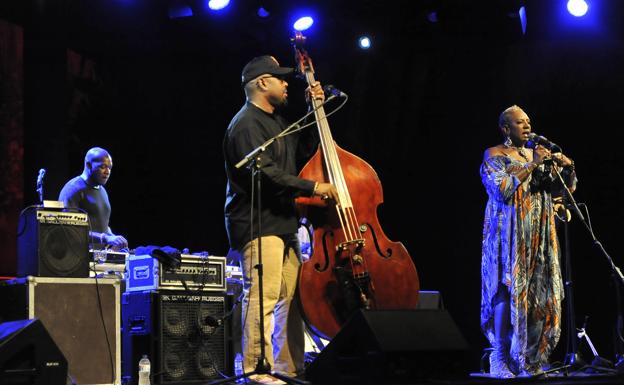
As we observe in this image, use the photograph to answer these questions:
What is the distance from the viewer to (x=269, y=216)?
4.62 m

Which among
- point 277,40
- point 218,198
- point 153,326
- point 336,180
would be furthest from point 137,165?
point 336,180

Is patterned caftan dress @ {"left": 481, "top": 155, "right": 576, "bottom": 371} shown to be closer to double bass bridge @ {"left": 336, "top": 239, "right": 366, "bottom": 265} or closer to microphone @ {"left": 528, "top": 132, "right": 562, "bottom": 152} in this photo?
microphone @ {"left": 528, "top": 132, "right": 562, "bottom": 152}

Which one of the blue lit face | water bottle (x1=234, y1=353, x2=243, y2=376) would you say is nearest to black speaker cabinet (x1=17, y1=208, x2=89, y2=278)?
water bottle (x1=234, y1=353, x2=243, y2=376)

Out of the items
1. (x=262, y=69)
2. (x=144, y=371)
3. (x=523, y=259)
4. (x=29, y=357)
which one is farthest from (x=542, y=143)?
(x=29, y=357)

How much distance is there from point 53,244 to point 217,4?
303 centimetres

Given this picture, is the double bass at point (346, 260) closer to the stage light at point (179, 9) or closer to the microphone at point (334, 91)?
the microphone at point (334, 91)

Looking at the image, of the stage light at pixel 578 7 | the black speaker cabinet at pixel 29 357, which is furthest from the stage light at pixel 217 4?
the black speaker cabinet at pixel 29 357

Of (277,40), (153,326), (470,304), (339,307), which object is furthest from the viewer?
(470,304)

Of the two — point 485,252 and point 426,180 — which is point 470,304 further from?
point 485,252

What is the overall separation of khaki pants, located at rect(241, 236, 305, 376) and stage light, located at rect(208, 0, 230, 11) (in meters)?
3.01

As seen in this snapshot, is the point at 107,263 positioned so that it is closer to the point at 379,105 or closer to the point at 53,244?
the point at 53,244

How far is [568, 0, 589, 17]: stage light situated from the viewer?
7.57 m

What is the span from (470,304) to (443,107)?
2.01 m

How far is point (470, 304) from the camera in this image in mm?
8383
